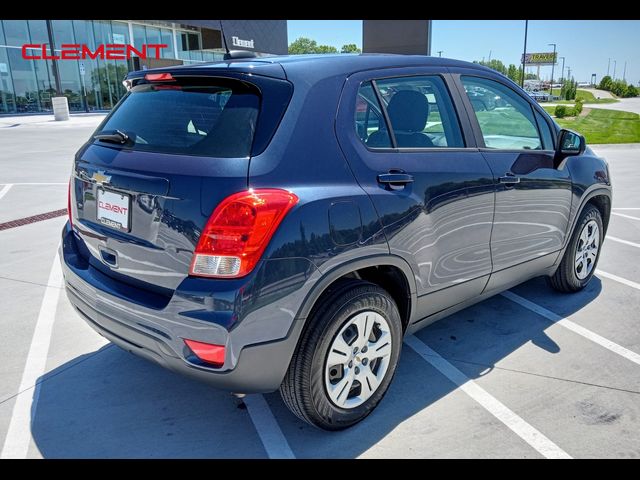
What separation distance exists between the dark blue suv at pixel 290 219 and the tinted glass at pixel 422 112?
0.01 metres

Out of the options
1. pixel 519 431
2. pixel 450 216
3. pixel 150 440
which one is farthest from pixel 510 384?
pixel 150 440

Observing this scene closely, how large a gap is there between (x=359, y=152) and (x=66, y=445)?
2.01m

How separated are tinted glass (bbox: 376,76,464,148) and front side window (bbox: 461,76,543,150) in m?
0.23

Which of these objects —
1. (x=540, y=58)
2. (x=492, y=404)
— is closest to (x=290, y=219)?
(x=492, y=404)

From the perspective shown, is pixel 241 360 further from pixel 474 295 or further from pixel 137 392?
pixel 474 295

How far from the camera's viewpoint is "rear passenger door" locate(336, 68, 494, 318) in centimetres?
259

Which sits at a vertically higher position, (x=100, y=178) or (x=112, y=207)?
(x=100, y=178)

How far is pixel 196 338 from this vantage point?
2.20 meters

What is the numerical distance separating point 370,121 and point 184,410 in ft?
5.97

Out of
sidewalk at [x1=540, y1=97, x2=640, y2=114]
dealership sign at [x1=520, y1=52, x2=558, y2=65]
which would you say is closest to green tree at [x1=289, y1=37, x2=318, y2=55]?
dealership sign at [x1=520, y1=52, x2=558, y2=65]

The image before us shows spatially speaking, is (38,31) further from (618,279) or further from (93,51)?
(618,279)

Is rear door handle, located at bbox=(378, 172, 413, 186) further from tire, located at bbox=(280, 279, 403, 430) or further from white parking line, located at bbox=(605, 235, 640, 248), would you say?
white parking line, located at bbox=(605, 235, 640, 248)

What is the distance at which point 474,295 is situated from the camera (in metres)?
3.35
